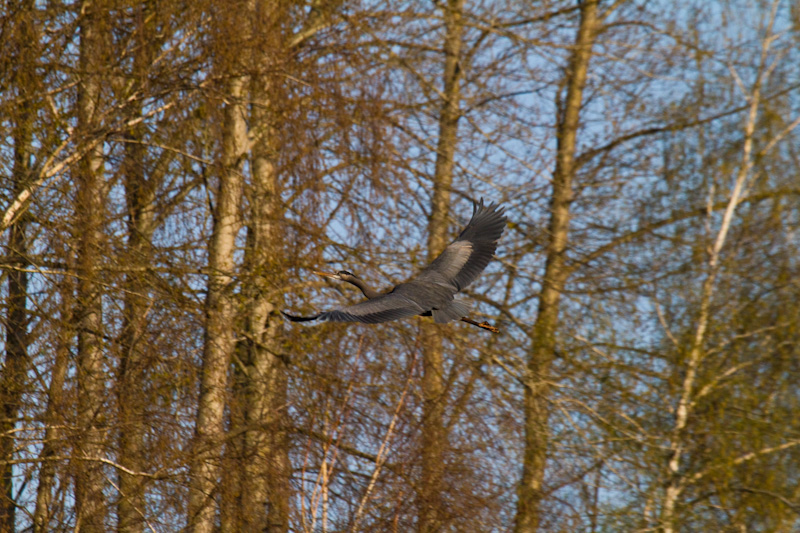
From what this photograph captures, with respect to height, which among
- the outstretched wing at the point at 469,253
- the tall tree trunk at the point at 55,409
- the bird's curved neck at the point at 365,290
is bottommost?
the tall tree trunk at the point at 55,409

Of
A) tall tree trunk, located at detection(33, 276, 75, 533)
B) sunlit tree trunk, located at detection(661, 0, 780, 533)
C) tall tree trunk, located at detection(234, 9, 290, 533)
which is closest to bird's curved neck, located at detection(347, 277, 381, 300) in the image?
tall tree trunk, located at detection(234, 9, 290, 533)

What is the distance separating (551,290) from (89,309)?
4.85 m

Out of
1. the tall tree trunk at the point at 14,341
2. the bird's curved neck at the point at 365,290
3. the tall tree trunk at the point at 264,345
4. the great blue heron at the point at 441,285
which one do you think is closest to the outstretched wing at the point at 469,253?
the great blue heron at the point at 441,285

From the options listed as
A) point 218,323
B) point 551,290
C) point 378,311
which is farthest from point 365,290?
point 551,290

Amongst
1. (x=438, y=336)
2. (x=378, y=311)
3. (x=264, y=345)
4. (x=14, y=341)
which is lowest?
(x=378, y=311)

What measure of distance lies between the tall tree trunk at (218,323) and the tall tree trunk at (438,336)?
148 cm

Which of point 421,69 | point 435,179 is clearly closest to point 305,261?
point 435,179

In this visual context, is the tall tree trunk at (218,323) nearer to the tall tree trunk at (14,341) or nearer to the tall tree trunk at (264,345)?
the tall tree trunk at (264,345)

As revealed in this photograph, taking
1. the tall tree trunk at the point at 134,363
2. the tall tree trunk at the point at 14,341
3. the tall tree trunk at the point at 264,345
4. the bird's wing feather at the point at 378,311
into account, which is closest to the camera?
the bird's wing feather at the point at 378,311

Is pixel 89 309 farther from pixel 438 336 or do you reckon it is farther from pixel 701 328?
pixel 701 328

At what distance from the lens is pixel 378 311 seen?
17.5ft

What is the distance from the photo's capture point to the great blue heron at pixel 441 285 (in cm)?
532

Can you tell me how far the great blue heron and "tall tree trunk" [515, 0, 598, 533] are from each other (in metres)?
2.07

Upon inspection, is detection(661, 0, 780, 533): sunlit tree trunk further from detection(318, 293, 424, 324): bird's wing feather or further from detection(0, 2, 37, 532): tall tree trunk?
detection(0, 2, 37, 532): tall tree trunk
